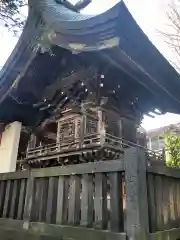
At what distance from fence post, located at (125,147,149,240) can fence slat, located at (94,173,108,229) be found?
270 millimetres

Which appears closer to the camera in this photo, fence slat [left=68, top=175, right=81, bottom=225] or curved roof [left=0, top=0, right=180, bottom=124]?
fence slat [left=68, top=175, right=81, bottom=225]

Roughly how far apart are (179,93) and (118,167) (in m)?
3.30

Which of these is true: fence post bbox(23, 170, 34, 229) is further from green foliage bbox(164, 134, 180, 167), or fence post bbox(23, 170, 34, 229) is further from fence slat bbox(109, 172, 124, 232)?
green foliage bbox(164, 134, 180, 167)

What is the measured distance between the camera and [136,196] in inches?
72.7

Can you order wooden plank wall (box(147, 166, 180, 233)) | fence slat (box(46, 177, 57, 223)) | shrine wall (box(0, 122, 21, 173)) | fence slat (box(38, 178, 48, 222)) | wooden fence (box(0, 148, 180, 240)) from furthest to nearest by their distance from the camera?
shrine wall (box(0, 122, 21, 173)) → fence slat (box(38, 178, 48, 222)) → fence slat (box(46, 177, 57, 223)) → wooden plank wall (box(147, 166, 180, 233)) → wooden fence (box(0, 148, 180, 240))

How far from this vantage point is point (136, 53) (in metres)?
3.75

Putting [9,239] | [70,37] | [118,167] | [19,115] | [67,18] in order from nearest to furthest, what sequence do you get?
[118,167] → [9,239] → [70,37] → [67,18] → [19,115]

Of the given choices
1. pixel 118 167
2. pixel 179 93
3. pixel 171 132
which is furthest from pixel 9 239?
pixel 171 132

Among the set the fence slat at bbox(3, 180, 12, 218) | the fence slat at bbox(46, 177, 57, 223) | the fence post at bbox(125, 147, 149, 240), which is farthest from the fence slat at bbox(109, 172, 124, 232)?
the fence slat at bbox(3, 180, 12, 218)

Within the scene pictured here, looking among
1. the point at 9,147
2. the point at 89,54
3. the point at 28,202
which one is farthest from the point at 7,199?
the point at 9,147

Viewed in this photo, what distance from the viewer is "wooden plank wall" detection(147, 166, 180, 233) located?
2.02 meters

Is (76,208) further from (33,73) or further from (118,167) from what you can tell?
(33,73)

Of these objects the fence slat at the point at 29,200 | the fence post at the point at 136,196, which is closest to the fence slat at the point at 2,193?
the fence slat at the point at 29,200

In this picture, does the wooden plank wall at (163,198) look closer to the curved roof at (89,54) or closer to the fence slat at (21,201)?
the fence slat at (21,201)
